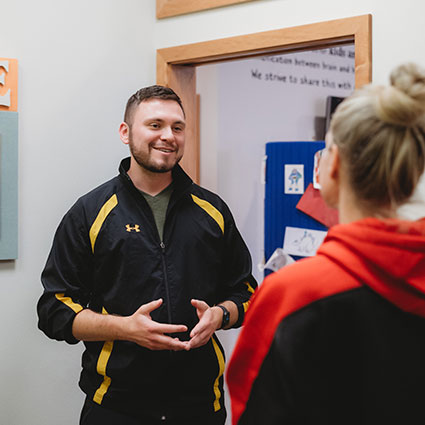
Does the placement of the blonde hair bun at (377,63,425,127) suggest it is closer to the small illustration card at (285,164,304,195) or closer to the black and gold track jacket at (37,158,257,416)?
the black and gold track jacket at (37,158,257,416)

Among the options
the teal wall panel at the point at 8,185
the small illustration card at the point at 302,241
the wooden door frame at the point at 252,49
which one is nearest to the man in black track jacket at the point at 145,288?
the teal wall panel at the point at 8,185

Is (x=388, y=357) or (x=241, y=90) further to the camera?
(x=241, y=90)

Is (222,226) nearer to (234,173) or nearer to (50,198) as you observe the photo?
(50,198)

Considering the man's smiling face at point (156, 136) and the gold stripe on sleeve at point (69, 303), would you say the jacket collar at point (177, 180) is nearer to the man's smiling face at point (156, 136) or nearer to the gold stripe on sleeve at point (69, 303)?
the man's smiling face at point (156, 136)

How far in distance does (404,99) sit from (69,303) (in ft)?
4.19

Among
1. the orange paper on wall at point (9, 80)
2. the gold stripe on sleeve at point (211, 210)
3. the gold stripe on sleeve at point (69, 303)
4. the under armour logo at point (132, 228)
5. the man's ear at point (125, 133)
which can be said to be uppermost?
the orange paper on wall at point (9, 80)

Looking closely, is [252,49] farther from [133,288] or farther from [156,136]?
[133,288]

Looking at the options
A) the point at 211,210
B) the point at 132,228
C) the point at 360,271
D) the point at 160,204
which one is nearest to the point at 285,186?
the point at 211,210

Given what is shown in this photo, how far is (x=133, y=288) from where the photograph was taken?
1.88 metres

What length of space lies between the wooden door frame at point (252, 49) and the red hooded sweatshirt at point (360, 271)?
48.4 inches

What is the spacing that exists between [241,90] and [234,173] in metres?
0.45

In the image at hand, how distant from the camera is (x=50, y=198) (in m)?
2.40

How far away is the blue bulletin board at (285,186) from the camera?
2.80 meters

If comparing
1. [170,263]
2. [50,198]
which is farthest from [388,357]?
[50,198]
